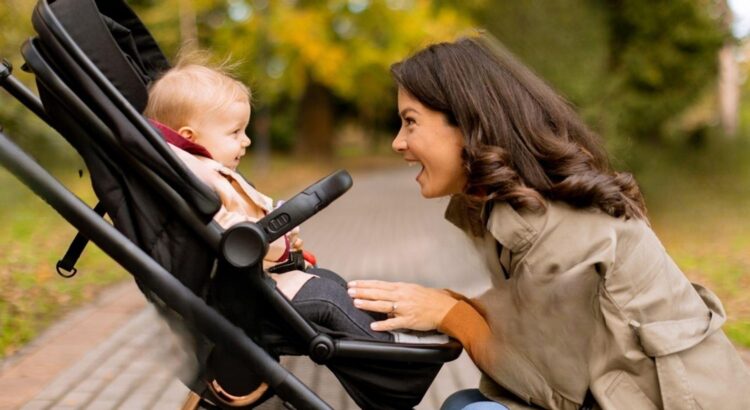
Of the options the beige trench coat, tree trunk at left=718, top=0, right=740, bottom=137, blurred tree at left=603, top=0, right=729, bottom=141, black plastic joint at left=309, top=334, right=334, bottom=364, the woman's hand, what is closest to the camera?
the beige trench coat

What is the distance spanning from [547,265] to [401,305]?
461mm

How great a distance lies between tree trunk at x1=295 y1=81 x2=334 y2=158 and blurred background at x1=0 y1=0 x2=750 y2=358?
0.04 metres

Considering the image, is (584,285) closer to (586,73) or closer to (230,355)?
(230,355)

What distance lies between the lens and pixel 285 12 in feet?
63.2

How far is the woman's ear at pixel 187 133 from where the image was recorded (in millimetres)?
2327

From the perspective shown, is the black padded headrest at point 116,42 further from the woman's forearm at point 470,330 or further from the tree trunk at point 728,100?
the tree trunk at point 728,100

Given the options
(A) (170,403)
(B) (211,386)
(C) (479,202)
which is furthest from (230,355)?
(A) (170,403)

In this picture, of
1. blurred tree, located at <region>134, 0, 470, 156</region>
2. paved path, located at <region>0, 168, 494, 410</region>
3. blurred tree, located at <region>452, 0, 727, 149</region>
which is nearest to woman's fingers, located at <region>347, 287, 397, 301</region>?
paved path, located at <region>0, 168, 494, 410</region>

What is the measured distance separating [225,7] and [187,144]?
64.8 feet

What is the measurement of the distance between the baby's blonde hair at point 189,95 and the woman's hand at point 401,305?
0.65 metres

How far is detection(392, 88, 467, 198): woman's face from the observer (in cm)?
213

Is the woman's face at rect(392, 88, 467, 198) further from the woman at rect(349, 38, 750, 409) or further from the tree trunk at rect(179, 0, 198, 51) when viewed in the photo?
the tree trunk at rect(179, 0, 198, 51)

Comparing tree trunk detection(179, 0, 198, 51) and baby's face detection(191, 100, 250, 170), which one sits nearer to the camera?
baby's face detection(191, 100, 250, 170)

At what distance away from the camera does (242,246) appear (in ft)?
6.34
